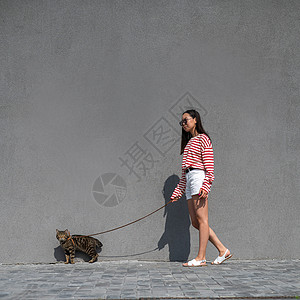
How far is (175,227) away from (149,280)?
4.02ft

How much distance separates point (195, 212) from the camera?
15.1 feet

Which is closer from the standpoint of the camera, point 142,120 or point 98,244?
point 98,244

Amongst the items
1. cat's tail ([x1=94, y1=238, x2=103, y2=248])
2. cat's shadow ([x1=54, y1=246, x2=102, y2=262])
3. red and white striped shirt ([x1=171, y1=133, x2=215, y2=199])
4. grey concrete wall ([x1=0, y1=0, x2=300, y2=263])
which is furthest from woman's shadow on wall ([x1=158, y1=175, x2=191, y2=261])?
cat's shadow ([x1=54, y1=246, x2=102, y2=262])

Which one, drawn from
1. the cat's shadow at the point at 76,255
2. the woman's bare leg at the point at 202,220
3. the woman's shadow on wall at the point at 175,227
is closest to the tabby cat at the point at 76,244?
the cat's shadow at the point at 76,255

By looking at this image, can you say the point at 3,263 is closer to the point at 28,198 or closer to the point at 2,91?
the point at 28,198

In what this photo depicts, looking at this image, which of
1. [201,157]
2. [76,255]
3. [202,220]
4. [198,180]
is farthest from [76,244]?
[201,157]

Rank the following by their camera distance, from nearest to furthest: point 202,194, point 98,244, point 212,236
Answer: point 202,194
point 212,236
point 98,244

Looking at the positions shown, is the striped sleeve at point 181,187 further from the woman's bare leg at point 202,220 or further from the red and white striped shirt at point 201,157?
the woman's bare leg at point 202,220

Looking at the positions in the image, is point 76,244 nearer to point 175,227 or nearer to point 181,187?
point 175,227

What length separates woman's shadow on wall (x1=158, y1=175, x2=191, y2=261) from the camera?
4.94 metres

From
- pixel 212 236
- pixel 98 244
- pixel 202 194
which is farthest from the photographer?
pixel 98 244

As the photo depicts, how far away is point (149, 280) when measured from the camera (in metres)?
3.82

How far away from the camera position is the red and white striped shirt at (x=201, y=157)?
178 inches

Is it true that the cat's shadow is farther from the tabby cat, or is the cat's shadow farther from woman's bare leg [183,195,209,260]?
woman's bare leg [183,195,209,260]
